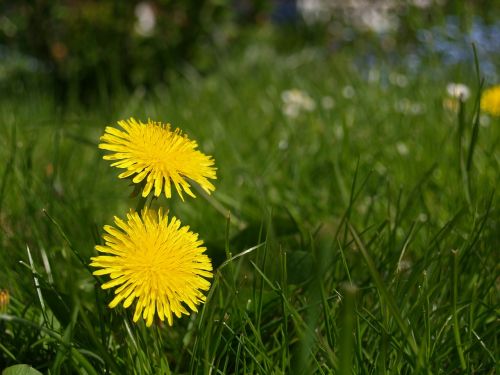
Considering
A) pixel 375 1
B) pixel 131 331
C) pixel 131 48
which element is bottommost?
pixel 375 1

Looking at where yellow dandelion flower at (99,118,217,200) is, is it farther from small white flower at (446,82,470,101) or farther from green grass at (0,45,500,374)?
small white flower at (446,82,470,101)

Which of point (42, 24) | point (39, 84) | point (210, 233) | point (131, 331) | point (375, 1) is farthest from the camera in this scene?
point (375, 1)

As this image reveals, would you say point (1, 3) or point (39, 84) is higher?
point (1, 3)

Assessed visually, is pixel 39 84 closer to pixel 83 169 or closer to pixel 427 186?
pixel 83 169

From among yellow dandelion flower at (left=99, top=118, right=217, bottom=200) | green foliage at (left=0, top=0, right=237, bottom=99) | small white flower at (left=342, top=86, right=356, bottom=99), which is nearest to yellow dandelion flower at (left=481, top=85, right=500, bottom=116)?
small white flower at (left=342, top=86, right=356, bottom=99)

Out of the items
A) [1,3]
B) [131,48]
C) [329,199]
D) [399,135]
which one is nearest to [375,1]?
[131,48]

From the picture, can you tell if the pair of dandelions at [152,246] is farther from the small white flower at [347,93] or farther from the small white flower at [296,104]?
the small white flower at [347,93]

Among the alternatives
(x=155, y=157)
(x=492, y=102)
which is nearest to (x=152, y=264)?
(x=155, y=157)
